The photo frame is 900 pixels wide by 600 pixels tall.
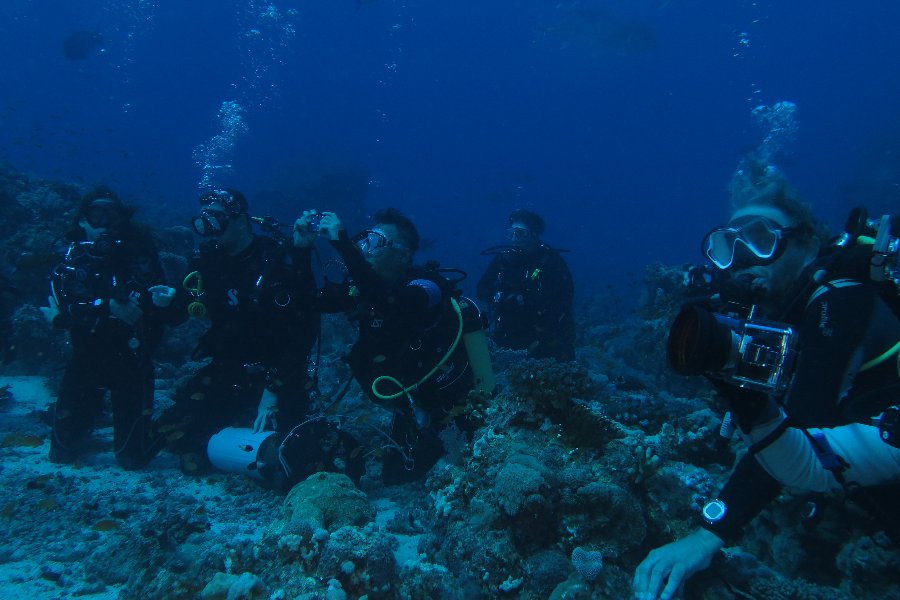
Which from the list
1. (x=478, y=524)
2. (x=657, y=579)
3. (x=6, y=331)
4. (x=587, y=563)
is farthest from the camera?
(x=6, y=331)

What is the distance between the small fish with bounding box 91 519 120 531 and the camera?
3590mm

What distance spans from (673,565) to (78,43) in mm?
51390

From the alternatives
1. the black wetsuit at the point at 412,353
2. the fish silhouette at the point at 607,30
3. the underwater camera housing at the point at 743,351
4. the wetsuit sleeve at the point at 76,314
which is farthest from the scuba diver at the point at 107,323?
the fish silhouette at the point at 607,30

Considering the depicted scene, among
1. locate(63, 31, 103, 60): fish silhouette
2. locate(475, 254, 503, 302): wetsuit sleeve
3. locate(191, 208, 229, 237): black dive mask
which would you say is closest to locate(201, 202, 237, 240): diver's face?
locate(191, 208, 229, 237): black dive mask

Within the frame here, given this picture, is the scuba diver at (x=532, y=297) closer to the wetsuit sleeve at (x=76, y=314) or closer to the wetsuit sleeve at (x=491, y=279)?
the wetsuit sleeve at (x=491, y=279)

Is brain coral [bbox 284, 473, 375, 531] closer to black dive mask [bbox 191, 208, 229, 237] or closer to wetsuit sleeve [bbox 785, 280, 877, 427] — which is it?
wetsuit sleeve [bbox 785, 280, 877, 427]

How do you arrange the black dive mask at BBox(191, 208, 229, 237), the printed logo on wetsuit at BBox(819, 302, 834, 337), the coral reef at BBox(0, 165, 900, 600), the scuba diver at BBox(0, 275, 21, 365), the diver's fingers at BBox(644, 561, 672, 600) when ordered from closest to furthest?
the printed logo on wetsuit at BBox(819, 302, 834, 337) < the diver's fingers at BBox(644, 561, 672, 600) < the coral reef at BBox(0, 165, 900, 600) < the black dive mask at BBox(191, 208, 229, 237) < the scuba diver at BBox(0, 275, 21, 365)

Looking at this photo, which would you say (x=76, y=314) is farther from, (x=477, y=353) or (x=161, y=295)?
(x=477, y=353)

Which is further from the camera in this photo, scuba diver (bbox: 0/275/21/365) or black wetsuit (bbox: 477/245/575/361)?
black wetsuit (bbox: 477/245/575/361)

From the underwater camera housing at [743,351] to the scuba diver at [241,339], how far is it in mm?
4331

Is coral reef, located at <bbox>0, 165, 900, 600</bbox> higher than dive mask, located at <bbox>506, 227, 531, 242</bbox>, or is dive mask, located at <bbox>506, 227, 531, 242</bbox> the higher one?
dive mask, located at <bbox>506, 227, 531, 242</bbox>

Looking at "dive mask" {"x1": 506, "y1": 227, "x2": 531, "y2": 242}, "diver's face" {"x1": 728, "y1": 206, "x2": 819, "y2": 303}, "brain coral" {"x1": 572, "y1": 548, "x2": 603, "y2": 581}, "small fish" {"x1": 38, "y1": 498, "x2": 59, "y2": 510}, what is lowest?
"small fish" {"x1": 38, "y1": 498, "x2": 59, "y2": 510}

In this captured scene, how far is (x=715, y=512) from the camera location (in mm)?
2061

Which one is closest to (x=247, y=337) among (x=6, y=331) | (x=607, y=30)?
(x=6, y=331)
